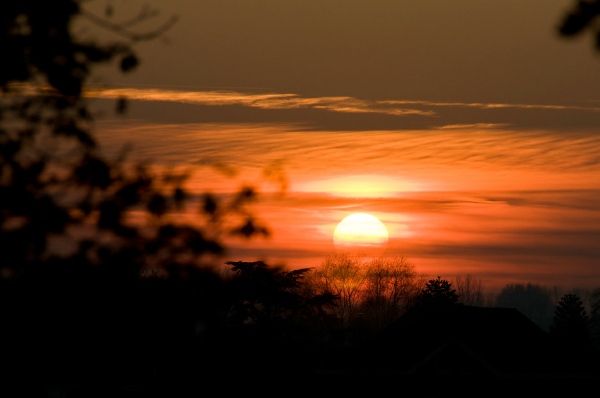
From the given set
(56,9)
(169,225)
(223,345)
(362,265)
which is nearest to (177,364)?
(223,345)

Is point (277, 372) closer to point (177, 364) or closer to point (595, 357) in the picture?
point (177, 364)

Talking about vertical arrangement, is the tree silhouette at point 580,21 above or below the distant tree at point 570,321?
above

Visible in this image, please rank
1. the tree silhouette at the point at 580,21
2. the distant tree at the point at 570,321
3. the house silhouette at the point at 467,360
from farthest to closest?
the distant tree at the point at 570,321, the house silhouette at the point at 467,360, the tree silhouette at the point at 580,21

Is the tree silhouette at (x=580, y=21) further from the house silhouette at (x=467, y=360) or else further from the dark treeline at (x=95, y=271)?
the house silhouette at (x=467, y=360)

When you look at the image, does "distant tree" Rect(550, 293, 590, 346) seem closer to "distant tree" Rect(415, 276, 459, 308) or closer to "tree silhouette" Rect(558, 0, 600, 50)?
"distant tree" Rect(415, 276, 459, 308)

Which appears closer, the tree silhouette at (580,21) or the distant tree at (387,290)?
the tree silhouette at (580,21)

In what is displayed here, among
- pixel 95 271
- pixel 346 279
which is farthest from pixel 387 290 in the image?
pixel 95 271

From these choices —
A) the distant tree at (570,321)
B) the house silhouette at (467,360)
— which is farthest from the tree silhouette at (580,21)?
the distant tree at (570,321)

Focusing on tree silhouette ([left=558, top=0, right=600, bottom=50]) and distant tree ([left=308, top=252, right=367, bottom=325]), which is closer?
tree silhouette ([left=558, top=0, right=600, bottom=50])

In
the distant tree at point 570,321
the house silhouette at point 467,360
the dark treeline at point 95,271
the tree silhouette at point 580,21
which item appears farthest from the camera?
the distant tree at point 570,321

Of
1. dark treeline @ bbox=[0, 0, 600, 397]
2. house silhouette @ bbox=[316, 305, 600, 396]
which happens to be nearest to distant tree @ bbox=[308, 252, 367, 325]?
house silhouette @ bbox=[316, 305, 600, 396]

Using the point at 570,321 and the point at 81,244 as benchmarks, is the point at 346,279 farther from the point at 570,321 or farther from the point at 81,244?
the point at 81,244

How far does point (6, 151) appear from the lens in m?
7.44

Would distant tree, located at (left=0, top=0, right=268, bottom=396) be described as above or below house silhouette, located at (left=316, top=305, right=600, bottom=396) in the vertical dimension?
above
